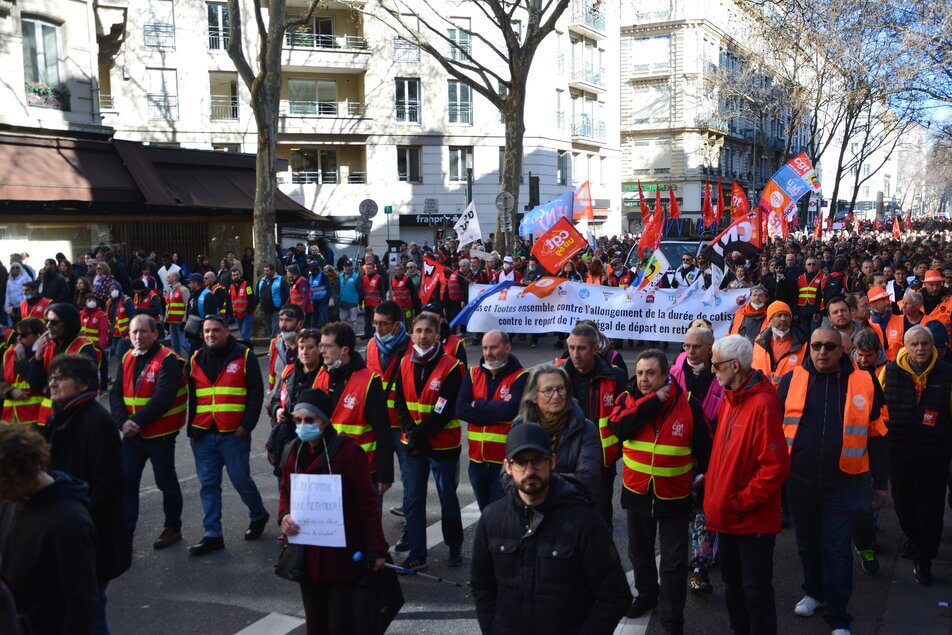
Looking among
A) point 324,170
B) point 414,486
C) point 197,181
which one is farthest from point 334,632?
point 324,170

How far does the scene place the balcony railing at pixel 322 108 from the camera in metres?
40.1

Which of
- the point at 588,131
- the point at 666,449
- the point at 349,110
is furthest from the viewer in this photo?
the point at 588,131

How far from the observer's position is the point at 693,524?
6184 millimetres

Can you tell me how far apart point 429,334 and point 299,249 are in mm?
19949

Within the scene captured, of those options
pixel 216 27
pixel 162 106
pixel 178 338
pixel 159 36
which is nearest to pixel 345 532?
pixel 178 338

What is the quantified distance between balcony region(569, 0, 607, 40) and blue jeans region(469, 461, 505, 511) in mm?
41993

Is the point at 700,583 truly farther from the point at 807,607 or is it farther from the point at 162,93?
the point at 162,93

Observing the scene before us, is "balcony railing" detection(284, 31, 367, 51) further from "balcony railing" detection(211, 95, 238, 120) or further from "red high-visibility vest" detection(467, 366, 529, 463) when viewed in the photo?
"red high-visibility vest" detection(467, 366, 529, 463)

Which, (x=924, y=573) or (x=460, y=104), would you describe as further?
(x=460, y=104)

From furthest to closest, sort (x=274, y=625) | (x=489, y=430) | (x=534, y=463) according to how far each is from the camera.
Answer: (x=489, y=430) < (x=274, y=625) < (x=534, y=463)

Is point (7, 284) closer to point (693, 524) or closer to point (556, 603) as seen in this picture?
point (693, 524)

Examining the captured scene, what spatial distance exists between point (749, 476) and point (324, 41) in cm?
3894

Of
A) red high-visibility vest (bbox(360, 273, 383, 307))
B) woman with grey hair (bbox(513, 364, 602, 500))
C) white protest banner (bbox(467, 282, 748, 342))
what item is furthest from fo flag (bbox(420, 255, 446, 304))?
woman with grey hair (bbox(513, 364, 602, 500))

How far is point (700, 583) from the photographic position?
5.78m
